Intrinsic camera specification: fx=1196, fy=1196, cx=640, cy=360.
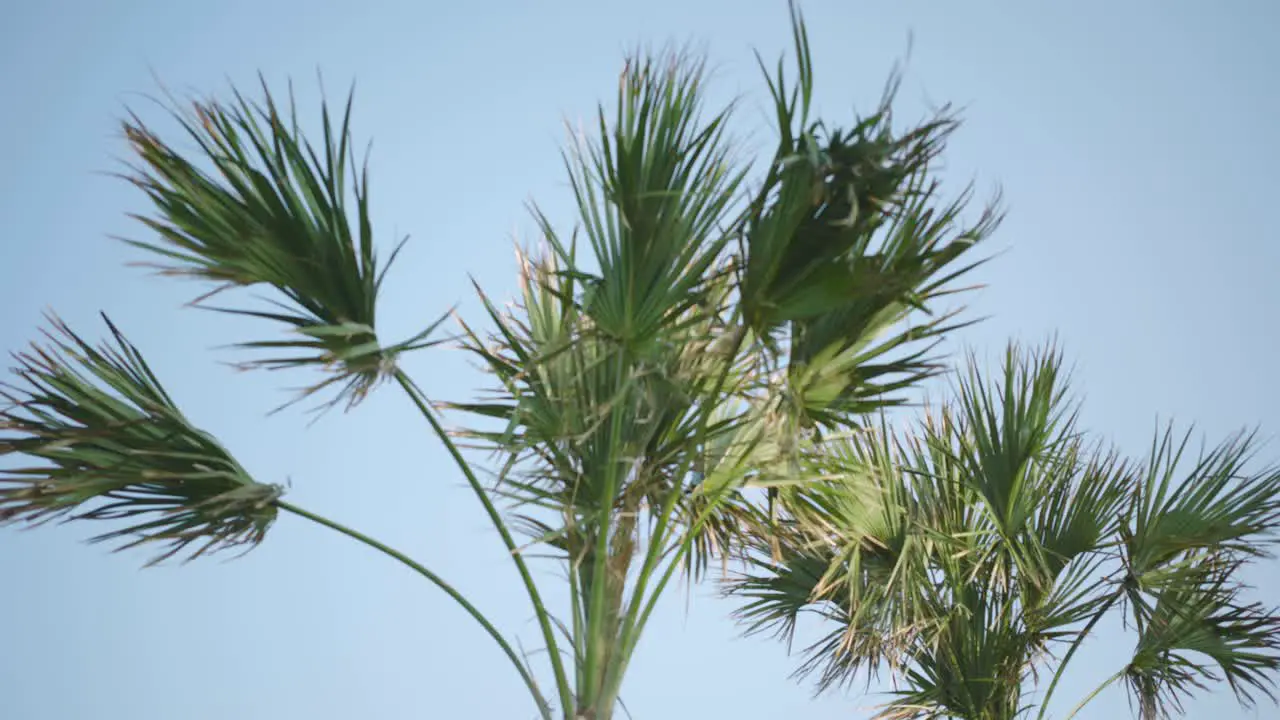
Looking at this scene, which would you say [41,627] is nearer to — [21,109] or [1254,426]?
[21,109]

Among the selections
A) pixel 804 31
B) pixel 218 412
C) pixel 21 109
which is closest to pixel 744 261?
pixel 804 31

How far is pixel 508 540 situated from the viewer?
374 centimetres

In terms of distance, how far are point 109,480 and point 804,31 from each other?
7.78ft

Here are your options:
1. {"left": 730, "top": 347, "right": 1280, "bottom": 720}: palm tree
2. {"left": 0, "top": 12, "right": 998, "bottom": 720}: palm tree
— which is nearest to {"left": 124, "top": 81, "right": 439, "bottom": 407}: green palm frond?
{"left": 0, "top": 12, "right": 998, "bottom": 720}: palm tree

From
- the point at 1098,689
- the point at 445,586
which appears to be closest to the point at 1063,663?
the point at 1098,689

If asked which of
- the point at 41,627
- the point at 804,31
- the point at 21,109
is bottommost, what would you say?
the point at 41,627

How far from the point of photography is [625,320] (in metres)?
3.53

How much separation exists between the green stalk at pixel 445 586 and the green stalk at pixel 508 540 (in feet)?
0.30

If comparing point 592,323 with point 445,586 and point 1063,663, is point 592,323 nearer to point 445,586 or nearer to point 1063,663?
point 445,586

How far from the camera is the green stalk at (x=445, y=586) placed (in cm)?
369

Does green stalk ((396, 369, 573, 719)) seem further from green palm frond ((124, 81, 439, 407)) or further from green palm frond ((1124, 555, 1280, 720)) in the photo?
green palm frond ((1124, 555, 1280, 720))

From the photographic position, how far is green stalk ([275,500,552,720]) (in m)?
3.69

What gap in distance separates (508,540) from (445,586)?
0.25 m

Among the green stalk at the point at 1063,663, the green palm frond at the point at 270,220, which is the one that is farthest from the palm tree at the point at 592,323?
the green stalk at the point at 1063,663
